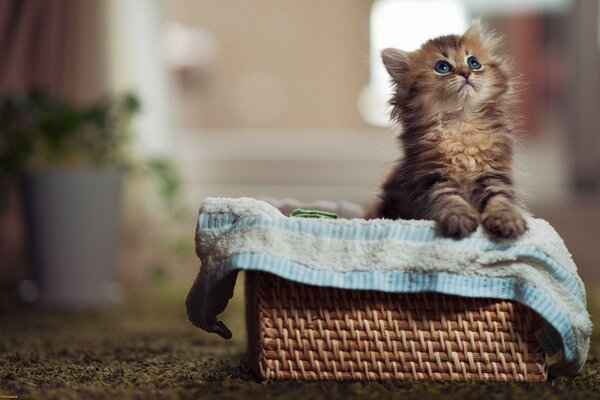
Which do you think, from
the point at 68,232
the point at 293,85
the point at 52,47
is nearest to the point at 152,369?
the point at 68,232

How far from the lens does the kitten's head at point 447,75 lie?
1.21m

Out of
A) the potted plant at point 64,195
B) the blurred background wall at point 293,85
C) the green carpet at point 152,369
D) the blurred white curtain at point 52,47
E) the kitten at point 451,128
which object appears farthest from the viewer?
the blurred background wall at point 293,85

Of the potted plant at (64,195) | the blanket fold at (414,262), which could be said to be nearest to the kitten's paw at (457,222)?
the blanket fold at (414,262)

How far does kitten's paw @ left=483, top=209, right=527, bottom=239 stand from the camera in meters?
1.08

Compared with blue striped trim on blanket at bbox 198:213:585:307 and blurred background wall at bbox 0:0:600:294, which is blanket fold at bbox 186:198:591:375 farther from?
blurred background wall at bbox 0:0:600:294

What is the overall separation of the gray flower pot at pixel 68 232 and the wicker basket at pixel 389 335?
1.44 metres

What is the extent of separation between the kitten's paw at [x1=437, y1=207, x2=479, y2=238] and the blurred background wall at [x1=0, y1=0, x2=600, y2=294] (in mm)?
249

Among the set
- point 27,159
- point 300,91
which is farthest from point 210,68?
point 27,159

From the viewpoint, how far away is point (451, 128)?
3.99ft

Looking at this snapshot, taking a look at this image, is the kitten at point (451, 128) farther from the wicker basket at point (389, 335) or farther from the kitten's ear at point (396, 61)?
the wicker basket at point (389, 335)

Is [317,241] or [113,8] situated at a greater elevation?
[113,8]

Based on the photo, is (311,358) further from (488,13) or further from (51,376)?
(488,13)

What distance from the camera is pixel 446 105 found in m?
1.22

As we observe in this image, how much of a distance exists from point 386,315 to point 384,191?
26 centimetres
